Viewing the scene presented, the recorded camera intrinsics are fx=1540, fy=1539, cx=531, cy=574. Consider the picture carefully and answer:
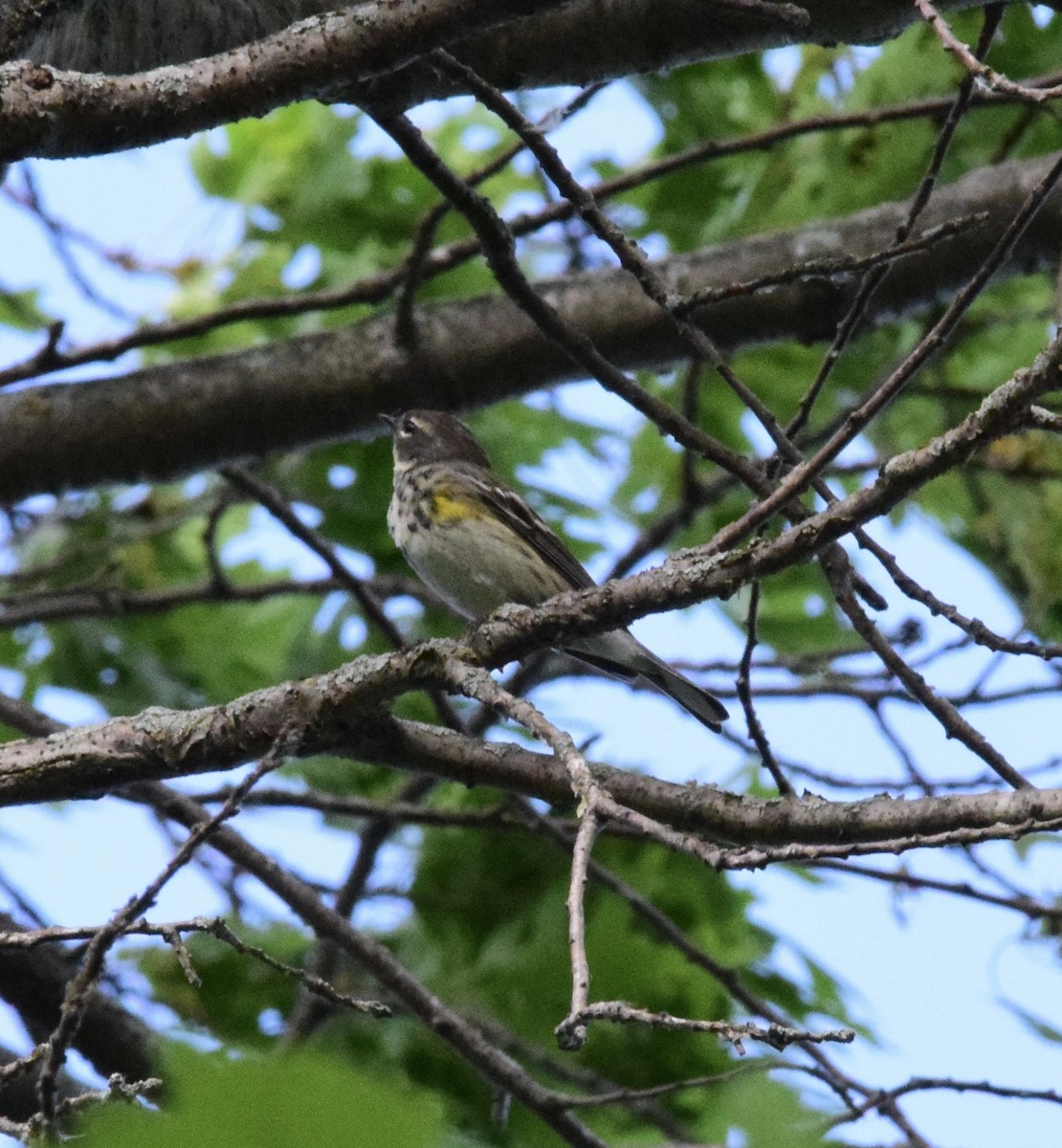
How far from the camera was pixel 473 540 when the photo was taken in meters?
5.87

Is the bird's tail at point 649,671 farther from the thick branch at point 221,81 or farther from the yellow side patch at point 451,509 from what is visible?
the thick branch at point 221,81

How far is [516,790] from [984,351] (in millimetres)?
3892

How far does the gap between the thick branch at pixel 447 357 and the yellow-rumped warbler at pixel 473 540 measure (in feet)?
1.00

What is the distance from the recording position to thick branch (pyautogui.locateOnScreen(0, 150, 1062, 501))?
5.14m

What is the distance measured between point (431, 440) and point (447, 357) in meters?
0.82

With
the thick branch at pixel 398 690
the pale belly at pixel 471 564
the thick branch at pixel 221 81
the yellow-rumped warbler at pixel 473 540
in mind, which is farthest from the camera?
the pale belly at pixel 471 564

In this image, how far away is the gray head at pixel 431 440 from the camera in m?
5.98

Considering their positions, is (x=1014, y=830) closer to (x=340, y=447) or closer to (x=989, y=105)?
(x=989, y=105)

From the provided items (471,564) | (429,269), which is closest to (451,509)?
(471,564)

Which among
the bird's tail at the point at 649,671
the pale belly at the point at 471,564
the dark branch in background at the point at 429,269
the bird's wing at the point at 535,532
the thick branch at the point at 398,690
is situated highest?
the dark branch in background at the point at 429,269

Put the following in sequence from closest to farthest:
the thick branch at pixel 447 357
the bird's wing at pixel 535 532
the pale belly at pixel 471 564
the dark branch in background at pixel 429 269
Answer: the dark branch in background at pixel 429 269, the thick branch at pixel 447 357, the pale belly at pixel 471 564, the bird's wing at pixel 535 532

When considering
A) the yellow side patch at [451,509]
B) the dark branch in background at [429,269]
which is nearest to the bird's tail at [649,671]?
the yellow side patch at [451,509]

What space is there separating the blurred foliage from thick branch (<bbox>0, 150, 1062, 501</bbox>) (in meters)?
0.35

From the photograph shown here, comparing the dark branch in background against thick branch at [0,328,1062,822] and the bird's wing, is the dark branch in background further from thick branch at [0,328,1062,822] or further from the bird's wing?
thick branch at [0,328,1062,822]
